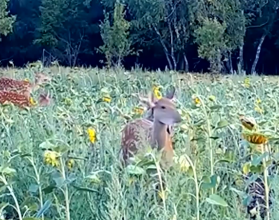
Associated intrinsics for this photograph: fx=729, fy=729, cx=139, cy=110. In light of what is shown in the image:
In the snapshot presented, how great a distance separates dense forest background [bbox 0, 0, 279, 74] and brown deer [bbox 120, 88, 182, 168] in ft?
79.6

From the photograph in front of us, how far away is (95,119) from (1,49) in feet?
113

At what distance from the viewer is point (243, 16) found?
31.1 m

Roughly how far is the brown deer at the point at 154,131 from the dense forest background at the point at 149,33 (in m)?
24.3

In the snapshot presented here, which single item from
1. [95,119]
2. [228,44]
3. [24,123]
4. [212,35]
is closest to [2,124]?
→ [24,123]

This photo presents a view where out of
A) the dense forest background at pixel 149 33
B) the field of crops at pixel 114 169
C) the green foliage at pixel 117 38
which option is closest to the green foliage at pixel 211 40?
the dense forest background at pixel 149 33

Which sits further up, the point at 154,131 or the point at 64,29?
the point at 64,29

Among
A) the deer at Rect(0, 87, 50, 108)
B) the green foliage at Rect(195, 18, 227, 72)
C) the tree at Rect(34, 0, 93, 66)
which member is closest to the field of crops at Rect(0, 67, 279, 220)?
the deer at Rect(0, 87, 50, 108)

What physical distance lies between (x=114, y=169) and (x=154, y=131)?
514 mm

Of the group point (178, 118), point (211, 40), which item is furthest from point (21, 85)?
point (211, 40)

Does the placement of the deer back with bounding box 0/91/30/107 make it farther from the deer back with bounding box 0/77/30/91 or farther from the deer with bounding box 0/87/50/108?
the deer back with bounding box 0/77/30/91

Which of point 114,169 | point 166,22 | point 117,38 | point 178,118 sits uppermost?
point 166,22

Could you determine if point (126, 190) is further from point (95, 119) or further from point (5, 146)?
point (5, 146)

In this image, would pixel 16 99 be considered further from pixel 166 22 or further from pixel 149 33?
pixel 149 33

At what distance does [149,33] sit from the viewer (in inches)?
1339
